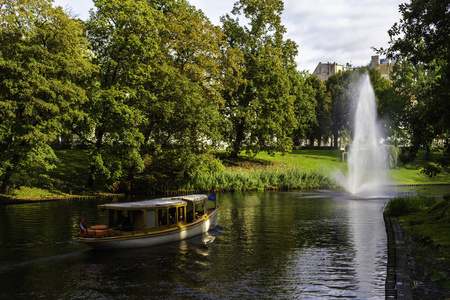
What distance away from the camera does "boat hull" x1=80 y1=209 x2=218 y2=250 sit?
73.5 feet

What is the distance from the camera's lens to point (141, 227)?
24328mm

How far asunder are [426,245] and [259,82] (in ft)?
172

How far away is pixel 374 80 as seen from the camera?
102 meters

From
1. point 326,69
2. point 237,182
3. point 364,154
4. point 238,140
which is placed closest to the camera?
point 237,182

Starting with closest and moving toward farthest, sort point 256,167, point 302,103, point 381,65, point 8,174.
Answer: point 8,174 → point 256,167 → point 302,103 → point 381,65

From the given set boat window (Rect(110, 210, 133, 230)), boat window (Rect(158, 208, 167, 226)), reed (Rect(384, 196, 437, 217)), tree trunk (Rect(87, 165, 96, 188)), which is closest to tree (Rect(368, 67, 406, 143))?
reed (Rect(384, 196, 437, 217))

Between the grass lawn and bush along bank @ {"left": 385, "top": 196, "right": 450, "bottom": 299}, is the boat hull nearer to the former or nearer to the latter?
bush along bank @ {"left": 385, "top": 196, "right": 450, "bottom": 299}

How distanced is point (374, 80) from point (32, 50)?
80.0 m

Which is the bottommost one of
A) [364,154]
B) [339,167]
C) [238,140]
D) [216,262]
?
[216,262]

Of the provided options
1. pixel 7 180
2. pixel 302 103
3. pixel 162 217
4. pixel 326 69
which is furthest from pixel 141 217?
pixel 326 69

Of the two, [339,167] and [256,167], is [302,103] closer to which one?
[339,167]

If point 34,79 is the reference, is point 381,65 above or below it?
above

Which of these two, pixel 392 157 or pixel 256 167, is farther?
pixel 392 157

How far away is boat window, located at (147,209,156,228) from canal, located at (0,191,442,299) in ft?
4.10
